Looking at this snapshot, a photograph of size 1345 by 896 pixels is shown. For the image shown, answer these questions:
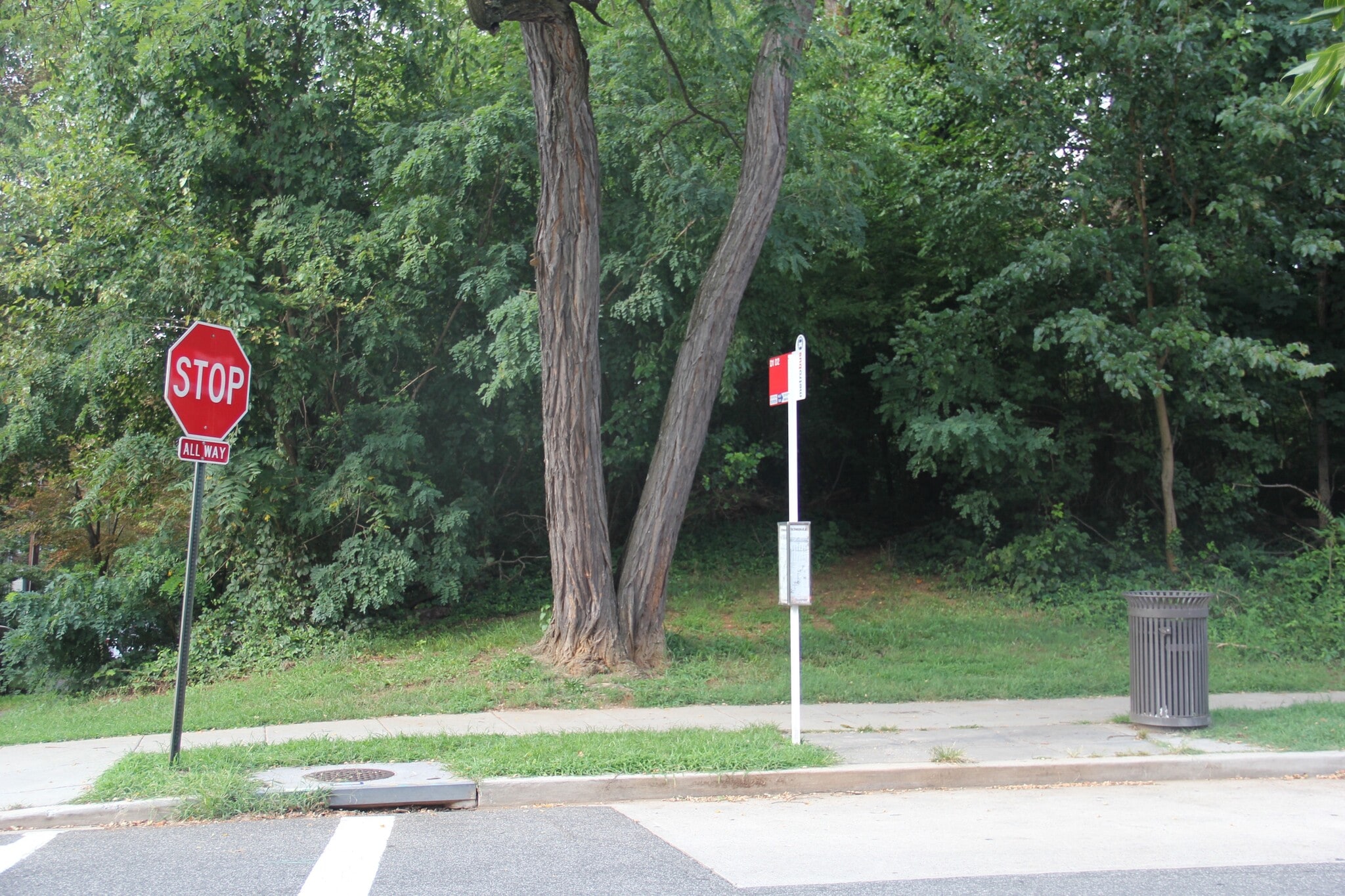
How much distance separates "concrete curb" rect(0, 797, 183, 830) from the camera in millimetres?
6500

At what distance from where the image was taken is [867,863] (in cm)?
545

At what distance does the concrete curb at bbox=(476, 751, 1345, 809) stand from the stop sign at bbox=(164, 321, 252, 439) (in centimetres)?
327

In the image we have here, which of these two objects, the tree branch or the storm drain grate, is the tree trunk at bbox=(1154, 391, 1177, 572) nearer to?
the tree branch

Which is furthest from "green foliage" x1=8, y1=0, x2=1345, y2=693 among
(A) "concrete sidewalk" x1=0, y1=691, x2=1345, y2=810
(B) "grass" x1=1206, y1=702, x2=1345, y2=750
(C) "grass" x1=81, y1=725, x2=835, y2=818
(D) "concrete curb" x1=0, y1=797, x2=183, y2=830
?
(D) "concrete curb" x1=0, y1=797, x2=183, y2=830

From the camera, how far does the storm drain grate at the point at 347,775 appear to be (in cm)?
711

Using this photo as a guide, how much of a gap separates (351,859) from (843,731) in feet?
14.9

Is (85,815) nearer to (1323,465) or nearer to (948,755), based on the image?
(948,755)

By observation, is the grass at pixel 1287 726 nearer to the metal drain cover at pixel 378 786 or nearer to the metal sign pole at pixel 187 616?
the metal drain cover at pixel 378 786

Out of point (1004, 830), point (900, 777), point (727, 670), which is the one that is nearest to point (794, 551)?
point (900, 777)

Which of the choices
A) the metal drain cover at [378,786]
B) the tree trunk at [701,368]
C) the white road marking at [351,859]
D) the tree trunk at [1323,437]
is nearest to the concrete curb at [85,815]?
the metal drain cover at [378,786]

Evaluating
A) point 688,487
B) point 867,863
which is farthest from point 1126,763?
point 688,487

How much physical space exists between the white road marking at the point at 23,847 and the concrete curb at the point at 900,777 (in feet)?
8.46

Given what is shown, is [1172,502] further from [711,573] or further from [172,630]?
[172,630]

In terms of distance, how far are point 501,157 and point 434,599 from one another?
6.72m
